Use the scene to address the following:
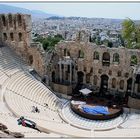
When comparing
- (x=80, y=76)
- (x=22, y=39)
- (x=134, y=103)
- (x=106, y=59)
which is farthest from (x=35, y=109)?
(x=106, y=59)

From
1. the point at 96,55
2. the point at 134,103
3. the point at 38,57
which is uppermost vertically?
the point at 96,55

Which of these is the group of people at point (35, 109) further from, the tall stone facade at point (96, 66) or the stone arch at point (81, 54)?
the stone arch at point (81, 54)

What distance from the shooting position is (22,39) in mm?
35719

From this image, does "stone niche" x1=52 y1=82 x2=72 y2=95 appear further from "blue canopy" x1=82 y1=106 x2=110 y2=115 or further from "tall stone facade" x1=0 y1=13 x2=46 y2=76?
→ "blue canopy" x1=82 y1=106 x2=110 y2=115

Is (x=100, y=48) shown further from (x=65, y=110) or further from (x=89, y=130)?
(x=89, y=130)

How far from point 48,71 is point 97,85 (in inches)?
296

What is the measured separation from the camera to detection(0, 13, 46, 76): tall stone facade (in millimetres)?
34844

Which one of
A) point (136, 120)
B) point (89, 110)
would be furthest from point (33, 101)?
point (136, 120)

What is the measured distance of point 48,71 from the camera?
35.4m

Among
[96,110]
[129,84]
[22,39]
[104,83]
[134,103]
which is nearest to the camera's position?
[96,110]

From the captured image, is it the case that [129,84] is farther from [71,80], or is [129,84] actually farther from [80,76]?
[71,80]

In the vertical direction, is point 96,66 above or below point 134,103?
above

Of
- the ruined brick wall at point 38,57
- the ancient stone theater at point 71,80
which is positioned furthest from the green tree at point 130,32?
the ruined brick wall at point 38,57

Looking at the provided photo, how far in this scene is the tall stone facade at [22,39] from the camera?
114ft
